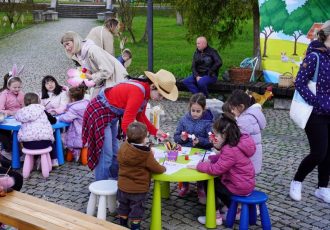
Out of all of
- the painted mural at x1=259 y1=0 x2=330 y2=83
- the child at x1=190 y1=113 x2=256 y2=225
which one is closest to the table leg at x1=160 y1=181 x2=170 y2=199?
the child at x1=190 y1=113 x2=256 y2=225

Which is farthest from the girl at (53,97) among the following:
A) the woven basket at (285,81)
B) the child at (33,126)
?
the woven basket at (285,81)

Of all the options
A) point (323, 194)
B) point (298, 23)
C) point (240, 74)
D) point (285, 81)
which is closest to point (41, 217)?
point (323, 194)

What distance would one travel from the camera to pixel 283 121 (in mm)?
9875

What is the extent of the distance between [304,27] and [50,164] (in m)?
6.98

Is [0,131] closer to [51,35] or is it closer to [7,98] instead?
[7,98]

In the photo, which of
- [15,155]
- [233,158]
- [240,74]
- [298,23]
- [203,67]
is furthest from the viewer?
[240,74]

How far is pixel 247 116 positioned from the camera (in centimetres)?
550

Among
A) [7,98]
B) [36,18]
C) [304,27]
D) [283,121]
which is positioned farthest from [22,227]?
[36,18]

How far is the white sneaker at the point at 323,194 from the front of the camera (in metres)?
6.04

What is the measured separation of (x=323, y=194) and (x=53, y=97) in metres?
4.01

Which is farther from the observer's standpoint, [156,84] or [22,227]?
[156,84]

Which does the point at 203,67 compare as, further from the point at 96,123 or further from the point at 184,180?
the point at 184,180

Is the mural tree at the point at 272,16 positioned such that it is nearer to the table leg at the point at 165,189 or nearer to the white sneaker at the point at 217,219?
the table leg at the point at 165,189

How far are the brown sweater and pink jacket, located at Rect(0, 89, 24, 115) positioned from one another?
3.21 meters
